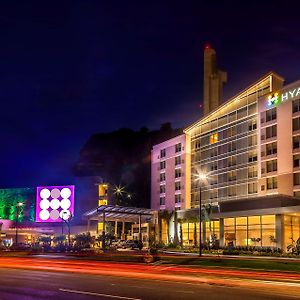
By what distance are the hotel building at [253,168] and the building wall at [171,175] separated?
5.87 metres

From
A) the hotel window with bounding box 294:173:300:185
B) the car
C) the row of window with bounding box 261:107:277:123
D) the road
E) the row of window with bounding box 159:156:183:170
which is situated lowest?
the car

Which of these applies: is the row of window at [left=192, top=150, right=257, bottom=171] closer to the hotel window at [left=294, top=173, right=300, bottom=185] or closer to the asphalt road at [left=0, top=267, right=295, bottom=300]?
the hotel window at [left=294, top=173, right=300, bottom=185]

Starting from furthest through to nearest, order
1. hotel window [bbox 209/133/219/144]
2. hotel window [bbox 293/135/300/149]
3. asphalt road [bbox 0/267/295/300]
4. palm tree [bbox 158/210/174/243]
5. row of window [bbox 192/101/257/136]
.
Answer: palm tree [bbox 158/210/174/243], hotel window [bbox 209/133/219/144], row of window [bbox 192/101/257/136], hotel window [bbox 293/135/300/149], asphalt road [bbox 0/267/295/300]

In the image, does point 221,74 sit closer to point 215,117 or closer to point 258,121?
point 215,117

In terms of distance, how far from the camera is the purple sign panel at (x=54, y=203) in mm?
115875

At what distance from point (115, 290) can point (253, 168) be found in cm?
6361

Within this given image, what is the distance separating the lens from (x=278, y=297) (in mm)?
18594

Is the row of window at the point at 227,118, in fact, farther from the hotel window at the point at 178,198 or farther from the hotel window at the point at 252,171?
the hotel window at the point at 178,198

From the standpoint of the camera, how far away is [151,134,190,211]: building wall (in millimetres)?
102000

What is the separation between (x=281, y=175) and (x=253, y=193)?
7961 millimetres

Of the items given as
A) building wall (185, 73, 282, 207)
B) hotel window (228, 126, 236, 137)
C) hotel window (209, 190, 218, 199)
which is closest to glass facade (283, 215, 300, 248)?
building wall (185, 73, 282, 207)

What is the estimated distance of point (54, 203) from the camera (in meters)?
118

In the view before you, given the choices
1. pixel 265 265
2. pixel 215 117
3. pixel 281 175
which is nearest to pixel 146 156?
pixel 215 117

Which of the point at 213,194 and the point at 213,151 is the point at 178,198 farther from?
the point at 213,151
